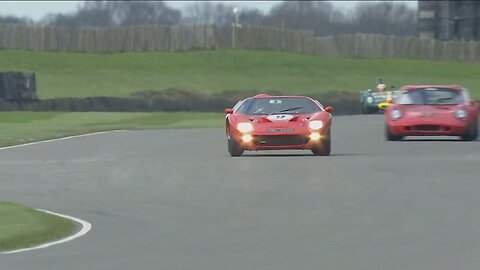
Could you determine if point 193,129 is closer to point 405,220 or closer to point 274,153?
point 274,153

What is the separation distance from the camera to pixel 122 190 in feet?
60.5

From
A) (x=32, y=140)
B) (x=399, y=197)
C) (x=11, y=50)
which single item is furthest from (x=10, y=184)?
(x=11, y=50)

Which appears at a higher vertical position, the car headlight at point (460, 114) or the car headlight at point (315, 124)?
the car headlight at point (315, 124)

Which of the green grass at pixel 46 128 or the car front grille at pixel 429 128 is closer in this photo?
the green grass at pixel 46 128

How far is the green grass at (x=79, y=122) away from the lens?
36.7m

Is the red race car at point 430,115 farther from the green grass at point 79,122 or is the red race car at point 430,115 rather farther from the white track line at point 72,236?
the white track line at point 72,236

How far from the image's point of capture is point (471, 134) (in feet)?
97.8

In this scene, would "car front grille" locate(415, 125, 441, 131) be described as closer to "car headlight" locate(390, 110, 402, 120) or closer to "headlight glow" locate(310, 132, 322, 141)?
"car headlight" locate(390, 110, 402, 120)

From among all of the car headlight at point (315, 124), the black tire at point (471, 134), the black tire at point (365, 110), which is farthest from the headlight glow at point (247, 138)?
the black tire at point (365, 110)

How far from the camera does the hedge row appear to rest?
52.1 m

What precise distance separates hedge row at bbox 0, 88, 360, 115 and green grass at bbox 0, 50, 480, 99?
315 cm

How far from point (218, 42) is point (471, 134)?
5335 centimetres

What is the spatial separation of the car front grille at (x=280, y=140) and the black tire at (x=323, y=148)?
35 cm

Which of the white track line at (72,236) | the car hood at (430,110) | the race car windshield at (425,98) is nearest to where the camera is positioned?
the white track line at (72,236)
